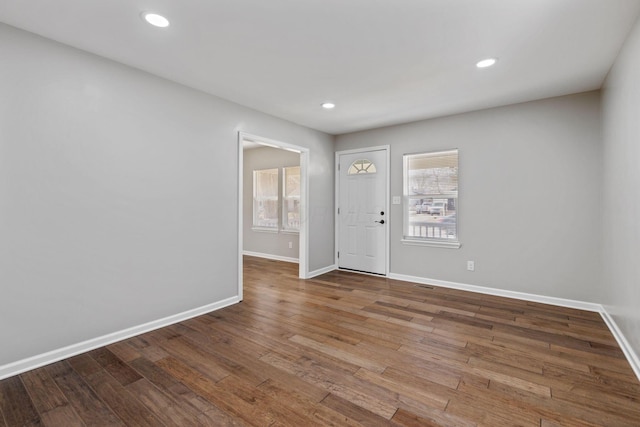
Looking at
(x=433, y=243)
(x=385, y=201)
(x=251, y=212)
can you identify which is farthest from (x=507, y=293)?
(x=251, y=212)

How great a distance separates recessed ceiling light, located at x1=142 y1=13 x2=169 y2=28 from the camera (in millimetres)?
2115

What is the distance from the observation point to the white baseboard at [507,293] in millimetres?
3564

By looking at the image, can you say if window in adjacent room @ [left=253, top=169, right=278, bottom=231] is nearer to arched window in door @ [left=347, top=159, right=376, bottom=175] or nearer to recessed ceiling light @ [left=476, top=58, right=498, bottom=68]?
arched window in door @ [left=347, top=159, right=376, bottom=175]

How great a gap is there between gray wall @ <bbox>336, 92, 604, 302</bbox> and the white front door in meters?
0.74

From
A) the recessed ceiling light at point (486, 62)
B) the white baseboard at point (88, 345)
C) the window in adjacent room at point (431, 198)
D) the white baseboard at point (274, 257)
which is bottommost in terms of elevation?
the white baseboard at point (88, 345)

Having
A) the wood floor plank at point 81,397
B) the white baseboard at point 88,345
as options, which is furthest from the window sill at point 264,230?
the wood floor plank at point 81,397

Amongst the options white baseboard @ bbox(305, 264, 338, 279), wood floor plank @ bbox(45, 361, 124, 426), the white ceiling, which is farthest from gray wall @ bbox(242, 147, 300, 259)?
wood floor plank @ bbox(45, 361, 124, 426)

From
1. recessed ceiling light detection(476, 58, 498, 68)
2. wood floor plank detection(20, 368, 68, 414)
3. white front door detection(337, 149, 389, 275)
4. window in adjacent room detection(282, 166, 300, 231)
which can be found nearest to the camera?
wood floor plank detection(20, 368, 68, 414)

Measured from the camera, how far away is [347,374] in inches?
88.1

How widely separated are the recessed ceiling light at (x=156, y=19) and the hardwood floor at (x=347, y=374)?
252 centimetres

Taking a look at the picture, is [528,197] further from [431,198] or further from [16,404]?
[16,404]

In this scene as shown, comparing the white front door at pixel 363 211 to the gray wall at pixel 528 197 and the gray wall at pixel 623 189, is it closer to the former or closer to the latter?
the gray wall at pixel 528 197

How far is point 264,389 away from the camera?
6.76ft

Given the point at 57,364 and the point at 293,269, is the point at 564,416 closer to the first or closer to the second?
the point at 57,364
